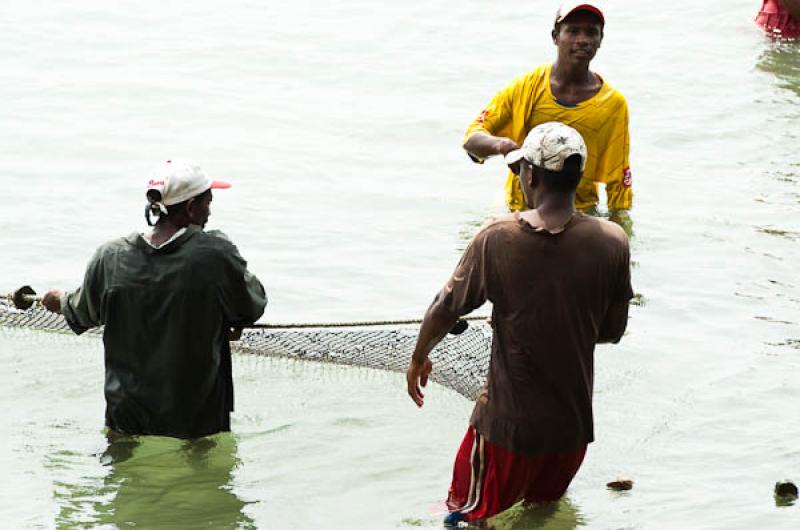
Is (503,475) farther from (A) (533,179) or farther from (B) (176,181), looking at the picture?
(B) (176,181)

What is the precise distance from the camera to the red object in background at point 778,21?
50.3ft

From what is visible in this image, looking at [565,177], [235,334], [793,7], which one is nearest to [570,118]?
[235,334]

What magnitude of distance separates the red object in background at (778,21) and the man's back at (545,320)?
1120 cm

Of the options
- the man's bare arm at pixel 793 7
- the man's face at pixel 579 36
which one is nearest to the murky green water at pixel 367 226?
the man's bare arm at pixel 793 7

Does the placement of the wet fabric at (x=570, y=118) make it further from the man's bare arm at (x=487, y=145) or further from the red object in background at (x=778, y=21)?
the red object in background at (x=778, y=21)

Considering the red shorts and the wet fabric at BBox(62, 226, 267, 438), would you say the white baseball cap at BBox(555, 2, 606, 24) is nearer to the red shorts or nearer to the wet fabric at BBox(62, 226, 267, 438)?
the wet fabric at BBox(62, 226, 267, 438)

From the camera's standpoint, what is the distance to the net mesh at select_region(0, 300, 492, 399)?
22.1 ft

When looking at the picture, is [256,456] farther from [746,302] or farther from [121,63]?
[121,63]

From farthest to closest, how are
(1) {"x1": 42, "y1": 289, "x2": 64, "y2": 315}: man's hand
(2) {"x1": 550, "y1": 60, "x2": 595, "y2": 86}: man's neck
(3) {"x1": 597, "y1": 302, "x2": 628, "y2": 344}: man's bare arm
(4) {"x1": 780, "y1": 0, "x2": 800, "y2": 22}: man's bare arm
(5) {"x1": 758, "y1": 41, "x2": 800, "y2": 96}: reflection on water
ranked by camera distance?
(4) {"x1": 780, "y1": 0, "x2": 800, "y2": 22}: man's bare arm, (5) {"x1": 758, "y1": 41, "x2": 800, "y2": 96}: reflection on water, (2) {"x1": 550, "y1": 60, "x2": 595, "y2": 86}: man's neck, (1) {"x1": 42, "y1": 289, "x2": 64, "y2": 315}: man's hand, (3) {"x1": 597, "y1": 302, "x2": 628, "y2": 344}: man's bare arm

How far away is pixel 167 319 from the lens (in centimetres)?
564

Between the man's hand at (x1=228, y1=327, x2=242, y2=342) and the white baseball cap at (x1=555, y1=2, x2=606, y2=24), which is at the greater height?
the white baseball cap at (x1=555, y1=2, x2=606, y2=24)

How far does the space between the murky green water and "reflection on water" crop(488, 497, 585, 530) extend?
0.02 metres

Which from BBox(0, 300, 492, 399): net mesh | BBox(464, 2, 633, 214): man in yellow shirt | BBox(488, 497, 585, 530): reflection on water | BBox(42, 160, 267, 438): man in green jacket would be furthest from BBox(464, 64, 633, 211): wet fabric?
BBox(488, 497, 585, 530): reflection on water

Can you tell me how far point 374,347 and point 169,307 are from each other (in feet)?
5.31
